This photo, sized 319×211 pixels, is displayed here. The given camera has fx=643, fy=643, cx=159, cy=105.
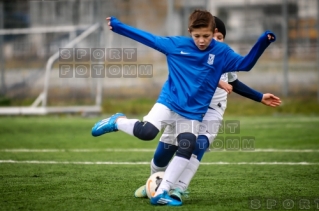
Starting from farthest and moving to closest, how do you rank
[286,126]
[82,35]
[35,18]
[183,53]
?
[35,18] < [82,35] < [286,126] < [183,53]

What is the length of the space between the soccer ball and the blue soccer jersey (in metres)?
0.65

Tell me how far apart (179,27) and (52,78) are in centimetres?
338

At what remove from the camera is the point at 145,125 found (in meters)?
5.38

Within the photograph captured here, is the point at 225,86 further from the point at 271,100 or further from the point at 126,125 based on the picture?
the point at 126,125

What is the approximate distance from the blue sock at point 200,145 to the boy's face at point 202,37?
839 millimetres

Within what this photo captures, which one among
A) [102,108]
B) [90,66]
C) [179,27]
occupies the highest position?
[179,27]

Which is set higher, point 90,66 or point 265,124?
point 90,66

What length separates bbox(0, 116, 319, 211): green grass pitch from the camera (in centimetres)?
546

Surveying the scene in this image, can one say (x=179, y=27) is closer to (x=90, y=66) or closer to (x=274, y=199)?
(x=90, y=66)

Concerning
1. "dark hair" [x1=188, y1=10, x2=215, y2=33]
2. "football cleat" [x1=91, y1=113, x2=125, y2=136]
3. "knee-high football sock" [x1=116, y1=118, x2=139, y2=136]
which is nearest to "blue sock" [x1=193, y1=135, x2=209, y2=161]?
"knee-high football sock" [x1=116, y1=118, x2=139, y2=136]

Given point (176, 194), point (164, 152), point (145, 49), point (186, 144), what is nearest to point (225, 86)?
point (186, 144)

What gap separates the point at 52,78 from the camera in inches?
618

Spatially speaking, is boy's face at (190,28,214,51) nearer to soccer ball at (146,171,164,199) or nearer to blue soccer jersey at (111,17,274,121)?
blue soccer jersey at (111,17,274,121)

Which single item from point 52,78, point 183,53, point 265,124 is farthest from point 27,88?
point 183,53
